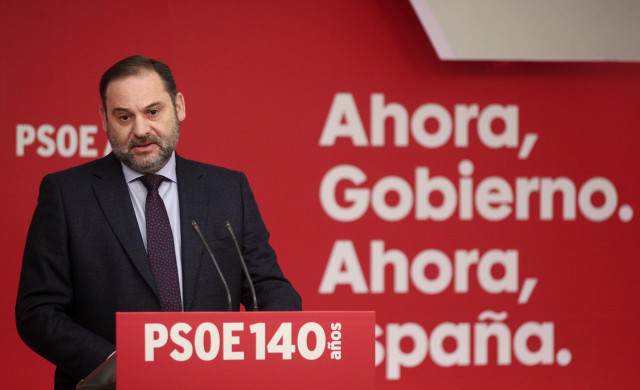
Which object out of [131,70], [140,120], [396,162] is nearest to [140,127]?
[140,120]

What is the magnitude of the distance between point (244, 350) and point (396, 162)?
203 cm

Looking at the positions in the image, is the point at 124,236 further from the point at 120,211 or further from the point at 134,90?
the point at 134,90

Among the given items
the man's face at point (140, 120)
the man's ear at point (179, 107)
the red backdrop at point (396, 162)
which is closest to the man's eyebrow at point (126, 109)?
the man's face at point (140, 120)

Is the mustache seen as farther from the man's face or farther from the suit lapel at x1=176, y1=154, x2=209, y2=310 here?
the suit lapel at x1=176, y1=154, x2=209, y2=310

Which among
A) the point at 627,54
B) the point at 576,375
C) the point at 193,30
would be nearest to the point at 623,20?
the point at 627,54

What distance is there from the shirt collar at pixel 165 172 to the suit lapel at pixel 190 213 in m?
0.01

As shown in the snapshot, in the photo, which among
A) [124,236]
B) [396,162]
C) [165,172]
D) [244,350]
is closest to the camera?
[244,350]

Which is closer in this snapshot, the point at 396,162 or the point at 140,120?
the point at 140,120

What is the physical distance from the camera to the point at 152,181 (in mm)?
1746

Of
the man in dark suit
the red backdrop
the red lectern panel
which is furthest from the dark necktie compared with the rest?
the red backdrop

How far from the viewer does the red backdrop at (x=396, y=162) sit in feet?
9.75

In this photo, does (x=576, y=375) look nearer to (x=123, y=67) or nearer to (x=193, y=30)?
(x=193, y=30)

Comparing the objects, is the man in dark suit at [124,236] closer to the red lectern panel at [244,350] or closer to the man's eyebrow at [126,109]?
the man's eyebrow at [126,109]

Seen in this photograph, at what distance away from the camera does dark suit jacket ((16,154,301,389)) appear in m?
1.59
